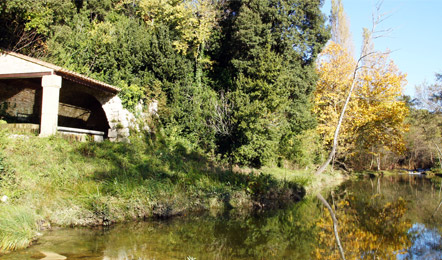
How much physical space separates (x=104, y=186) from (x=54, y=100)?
492 cm

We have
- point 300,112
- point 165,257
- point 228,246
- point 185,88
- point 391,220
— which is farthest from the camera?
point 300,112

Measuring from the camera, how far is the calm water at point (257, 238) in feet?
20.5

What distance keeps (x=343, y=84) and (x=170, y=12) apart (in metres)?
12.8

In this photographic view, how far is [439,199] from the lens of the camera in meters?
15.7

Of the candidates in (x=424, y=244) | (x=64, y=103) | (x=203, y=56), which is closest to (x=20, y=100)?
(x=64, y=103)

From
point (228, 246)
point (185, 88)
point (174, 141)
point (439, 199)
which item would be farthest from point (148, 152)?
point (439, 199)

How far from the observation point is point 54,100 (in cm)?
1191

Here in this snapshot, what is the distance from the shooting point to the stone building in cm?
1187

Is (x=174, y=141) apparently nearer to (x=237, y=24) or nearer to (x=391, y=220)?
(x=237, y=24)

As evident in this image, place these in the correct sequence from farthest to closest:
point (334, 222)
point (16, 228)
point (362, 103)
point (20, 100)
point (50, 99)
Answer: point (362, 103) → point (20, 100) → point (50, 99) → point (334, 222) → point (16, 228)

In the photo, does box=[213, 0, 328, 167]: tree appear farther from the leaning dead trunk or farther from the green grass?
the green grass

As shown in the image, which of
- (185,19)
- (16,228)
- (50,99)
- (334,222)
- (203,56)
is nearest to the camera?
(16,228)

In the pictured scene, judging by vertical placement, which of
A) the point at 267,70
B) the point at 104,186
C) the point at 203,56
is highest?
the point at 203,56

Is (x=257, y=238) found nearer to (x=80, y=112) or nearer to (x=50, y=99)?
(x=50, y=99)
